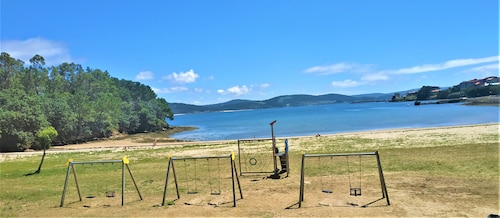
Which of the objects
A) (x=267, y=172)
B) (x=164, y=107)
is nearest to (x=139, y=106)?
(x=164, y=107)

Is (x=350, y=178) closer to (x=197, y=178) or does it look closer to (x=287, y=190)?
(x=287, y=190)

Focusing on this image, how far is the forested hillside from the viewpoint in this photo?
40906mm

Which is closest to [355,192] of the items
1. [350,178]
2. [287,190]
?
[287,190]

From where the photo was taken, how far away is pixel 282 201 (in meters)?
10.0

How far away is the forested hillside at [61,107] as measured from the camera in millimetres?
40906

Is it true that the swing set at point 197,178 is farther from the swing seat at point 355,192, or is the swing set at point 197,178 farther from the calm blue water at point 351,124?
the calm blue water at point 351,124

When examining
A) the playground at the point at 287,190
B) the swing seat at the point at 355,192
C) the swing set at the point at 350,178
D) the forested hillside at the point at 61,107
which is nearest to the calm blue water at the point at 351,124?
the forested hillside at the point at 61,107

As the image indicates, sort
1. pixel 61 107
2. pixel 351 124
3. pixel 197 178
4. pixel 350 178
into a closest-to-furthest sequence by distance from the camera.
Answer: pixel 350 178, pixel 197 178, pixel 61 107, pixel 351 124

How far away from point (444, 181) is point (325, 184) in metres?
3.79

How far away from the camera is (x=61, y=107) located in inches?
1973

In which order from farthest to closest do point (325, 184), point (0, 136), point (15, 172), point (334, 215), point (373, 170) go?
point (0, 136), point (15, 172), point (373, 170), point (325, 184), point (334, 215)

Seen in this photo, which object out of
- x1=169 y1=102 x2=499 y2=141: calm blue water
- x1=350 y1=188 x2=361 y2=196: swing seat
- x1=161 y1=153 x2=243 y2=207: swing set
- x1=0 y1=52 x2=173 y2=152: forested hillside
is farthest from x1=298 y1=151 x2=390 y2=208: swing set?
x1=169 y1=102 x2=499 y2=141: calm blue water

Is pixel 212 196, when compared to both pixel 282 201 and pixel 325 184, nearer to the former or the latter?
pixel 282 201

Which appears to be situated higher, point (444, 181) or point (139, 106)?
point (139, 106)
